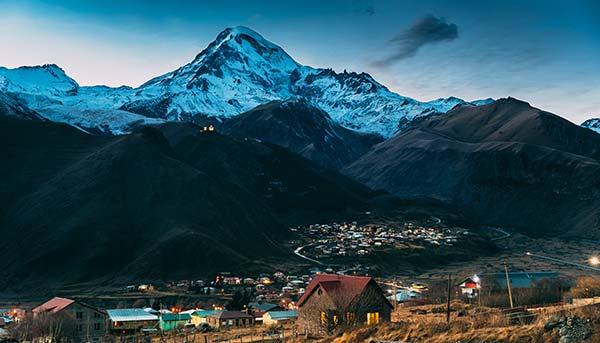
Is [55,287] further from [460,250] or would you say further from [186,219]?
[460,250]

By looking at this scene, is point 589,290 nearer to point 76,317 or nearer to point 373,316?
point 373,316

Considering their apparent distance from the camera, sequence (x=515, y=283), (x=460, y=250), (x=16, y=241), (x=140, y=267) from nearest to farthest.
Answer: (x=515, y=283) → (x=140, y=267) → (x=16, y=241) → (x=460, y=250)

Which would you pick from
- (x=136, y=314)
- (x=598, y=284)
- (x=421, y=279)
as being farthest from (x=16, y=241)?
(x=598, y=284)

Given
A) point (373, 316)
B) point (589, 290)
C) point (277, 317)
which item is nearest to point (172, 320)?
point (277, 317)

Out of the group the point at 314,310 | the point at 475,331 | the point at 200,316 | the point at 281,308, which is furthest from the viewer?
the point at 281,308

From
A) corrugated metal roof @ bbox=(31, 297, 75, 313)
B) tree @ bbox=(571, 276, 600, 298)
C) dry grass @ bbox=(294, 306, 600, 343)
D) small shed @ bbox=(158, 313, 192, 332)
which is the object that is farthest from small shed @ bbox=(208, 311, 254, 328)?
dry grass @ bbox=(294, 306, 600, 343)

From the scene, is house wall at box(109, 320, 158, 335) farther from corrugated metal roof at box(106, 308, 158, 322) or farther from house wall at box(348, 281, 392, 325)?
house wall at box(348, 281, 392, 325)

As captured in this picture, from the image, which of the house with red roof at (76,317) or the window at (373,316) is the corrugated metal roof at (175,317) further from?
the window at (373,316)

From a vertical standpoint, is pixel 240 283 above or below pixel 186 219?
below
